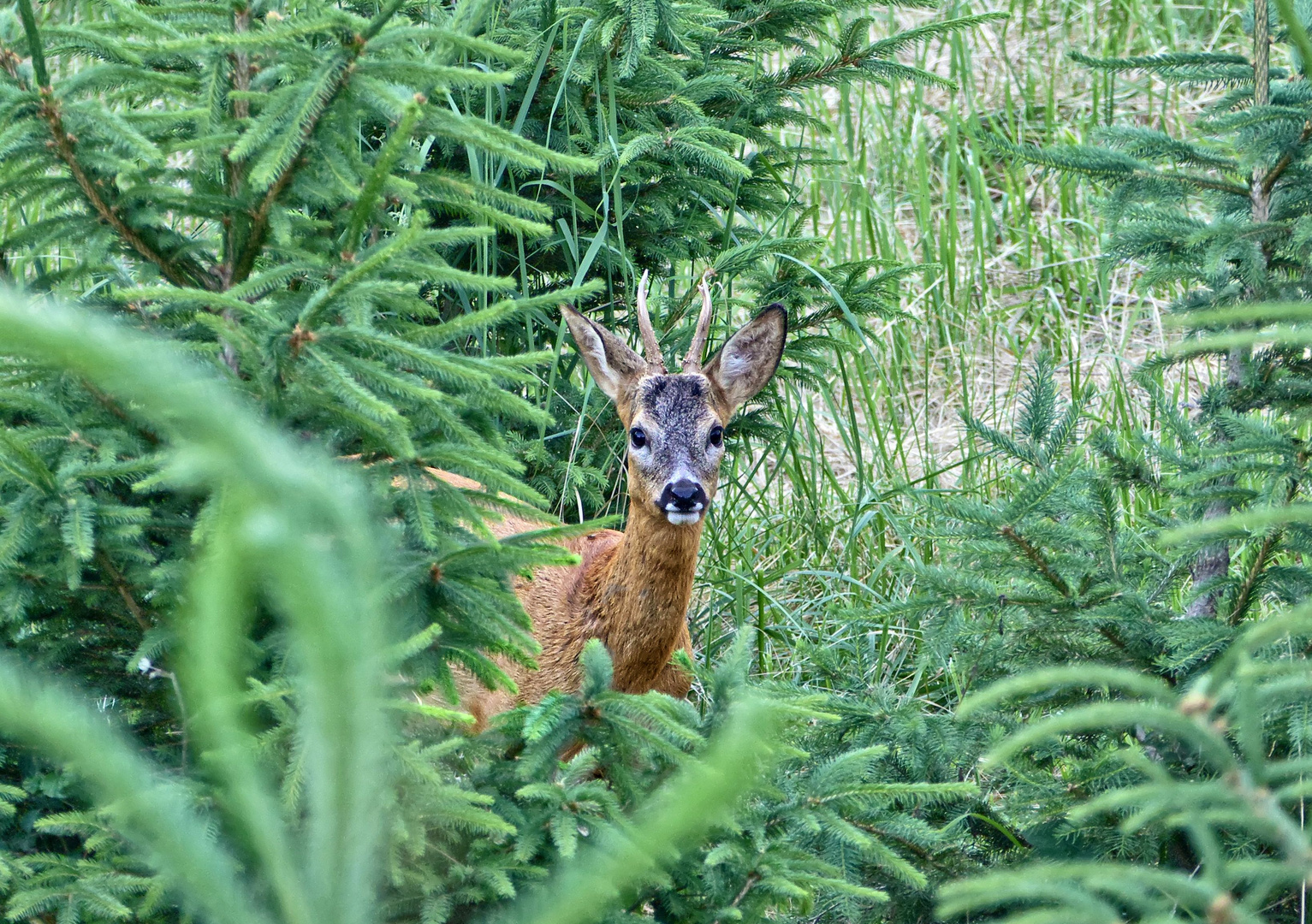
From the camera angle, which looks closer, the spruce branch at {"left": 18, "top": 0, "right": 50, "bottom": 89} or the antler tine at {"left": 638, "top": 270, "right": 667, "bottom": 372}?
the spruce branch at {"left": 18, "top": 0, "right": 50, "bottom": 89}

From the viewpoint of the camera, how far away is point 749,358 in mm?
4285

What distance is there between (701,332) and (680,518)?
0.78m

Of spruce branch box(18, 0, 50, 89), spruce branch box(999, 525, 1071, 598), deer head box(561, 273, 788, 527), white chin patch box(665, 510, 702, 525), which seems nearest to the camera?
spruce branch box(18, 0, 50, 89)

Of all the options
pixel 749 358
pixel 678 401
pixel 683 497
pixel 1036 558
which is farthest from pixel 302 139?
pixel 749 358

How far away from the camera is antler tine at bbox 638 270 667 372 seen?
4.14m

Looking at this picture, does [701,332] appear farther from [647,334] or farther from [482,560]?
[482,560]

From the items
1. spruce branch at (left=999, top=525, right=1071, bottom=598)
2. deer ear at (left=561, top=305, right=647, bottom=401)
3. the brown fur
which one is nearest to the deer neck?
the brown fur

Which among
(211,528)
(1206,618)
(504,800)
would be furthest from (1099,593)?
(211,528)

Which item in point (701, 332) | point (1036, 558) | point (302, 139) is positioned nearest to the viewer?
point (302, 139)

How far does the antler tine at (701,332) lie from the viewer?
4188 millimetres

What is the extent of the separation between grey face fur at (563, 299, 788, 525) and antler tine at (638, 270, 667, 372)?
3 centimetres

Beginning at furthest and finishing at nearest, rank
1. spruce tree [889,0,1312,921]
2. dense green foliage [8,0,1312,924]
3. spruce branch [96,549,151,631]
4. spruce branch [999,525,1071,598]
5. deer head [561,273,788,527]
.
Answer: deer head [561,273,788,527], spruce branch [999,525,1071,598], spruce tree [889,0,1312,921], spruce branch [96,549,151,631], dense green foliage [8,0,1312,924]

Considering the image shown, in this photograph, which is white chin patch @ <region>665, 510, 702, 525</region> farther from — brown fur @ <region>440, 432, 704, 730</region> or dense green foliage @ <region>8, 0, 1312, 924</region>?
dense green foliage @ <region>8, 0, 1312, 924</region>

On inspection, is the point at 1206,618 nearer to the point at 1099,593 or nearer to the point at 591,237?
the point at 1099,593
